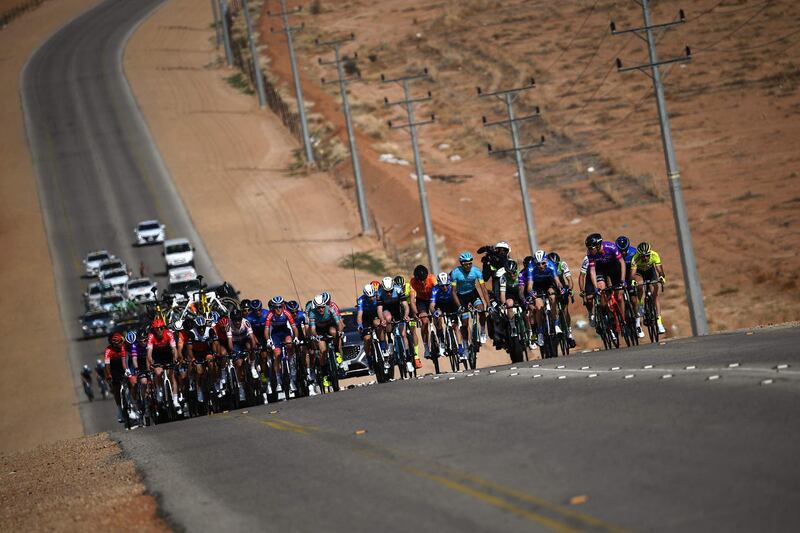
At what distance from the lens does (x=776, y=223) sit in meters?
49.1

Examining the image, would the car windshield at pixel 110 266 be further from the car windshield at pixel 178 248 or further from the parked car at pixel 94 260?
the car windshield at pixel 178 248

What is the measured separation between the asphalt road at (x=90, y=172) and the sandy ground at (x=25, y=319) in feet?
2.19

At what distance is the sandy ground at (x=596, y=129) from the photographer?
1971 inches

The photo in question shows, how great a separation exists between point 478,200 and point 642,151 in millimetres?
9283

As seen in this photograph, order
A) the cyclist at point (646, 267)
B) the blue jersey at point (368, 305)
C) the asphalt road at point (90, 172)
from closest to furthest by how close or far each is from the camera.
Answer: the cyclist at point (646, 267)
the blue jersey at point (368, 305)
the asphalt road at point (90, 172)

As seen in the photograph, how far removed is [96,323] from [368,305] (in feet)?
103

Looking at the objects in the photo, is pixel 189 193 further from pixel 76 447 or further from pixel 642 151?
pixel 76 447

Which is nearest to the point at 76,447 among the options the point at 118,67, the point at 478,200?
the point at 478,200

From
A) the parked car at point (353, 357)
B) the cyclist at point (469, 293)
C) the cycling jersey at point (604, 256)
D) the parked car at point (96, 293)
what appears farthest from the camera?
the parked car at point (96, 293)

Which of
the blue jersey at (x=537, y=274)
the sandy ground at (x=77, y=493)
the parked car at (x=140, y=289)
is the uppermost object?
the parked car at (x=140, y=289)

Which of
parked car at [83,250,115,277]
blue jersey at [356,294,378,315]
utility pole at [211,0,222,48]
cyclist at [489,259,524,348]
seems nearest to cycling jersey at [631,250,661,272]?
cyclist at [489,259,524,348]

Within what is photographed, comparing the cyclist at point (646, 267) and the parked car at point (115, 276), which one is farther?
the parked car at point (115, 276)

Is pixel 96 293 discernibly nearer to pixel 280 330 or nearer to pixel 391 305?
pixel 280 330

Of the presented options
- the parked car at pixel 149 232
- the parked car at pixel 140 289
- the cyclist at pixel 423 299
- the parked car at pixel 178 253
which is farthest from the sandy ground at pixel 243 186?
the cyclist at pixel 423 299
